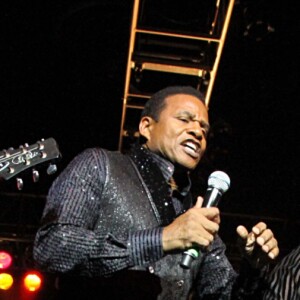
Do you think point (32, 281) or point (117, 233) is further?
point (32, 281)

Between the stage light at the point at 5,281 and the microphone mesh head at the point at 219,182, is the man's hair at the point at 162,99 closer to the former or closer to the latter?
the microphone mesh head at the point at 219,182

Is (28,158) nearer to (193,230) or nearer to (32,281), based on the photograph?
(193,230)

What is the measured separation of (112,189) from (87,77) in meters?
5.93

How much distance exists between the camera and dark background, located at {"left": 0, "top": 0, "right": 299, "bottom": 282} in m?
6.60

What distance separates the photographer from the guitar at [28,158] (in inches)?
105

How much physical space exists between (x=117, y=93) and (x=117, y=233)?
6.40m

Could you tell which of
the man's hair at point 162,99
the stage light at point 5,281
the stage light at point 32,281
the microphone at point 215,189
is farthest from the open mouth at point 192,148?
the stage light at point 5,281

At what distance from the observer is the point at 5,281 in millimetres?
6562

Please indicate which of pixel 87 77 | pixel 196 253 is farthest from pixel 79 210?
pixel 87 77

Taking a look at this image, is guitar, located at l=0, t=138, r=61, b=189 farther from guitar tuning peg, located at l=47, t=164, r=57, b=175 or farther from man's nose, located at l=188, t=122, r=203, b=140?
man's nose, located at l=188, t=122, r=203, b=140

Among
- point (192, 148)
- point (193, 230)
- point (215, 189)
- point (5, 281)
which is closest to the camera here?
point (193, 230)

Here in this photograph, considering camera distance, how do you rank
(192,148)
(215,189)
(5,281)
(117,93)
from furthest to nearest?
(117,93) → (5,281) → (192,148) → (215,189)

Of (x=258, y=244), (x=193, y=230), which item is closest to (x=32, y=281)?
(x=258, y=244)

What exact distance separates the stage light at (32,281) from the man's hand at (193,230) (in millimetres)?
4799
